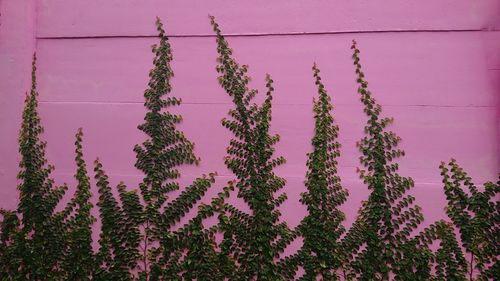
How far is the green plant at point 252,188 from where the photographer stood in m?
2.66

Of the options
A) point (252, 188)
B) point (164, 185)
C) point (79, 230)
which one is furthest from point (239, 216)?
point (79, 230)

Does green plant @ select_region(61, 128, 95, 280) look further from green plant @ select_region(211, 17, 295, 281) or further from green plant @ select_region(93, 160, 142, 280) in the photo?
green plant @ select_region(211, 17, 295, 281)

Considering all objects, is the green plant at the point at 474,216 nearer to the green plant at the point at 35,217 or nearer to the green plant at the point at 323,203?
the green plant at the point at 323,203

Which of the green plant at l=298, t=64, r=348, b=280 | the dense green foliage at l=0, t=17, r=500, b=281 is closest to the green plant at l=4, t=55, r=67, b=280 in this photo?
the dense green foliage at l=0, t=17, r=500, b=281

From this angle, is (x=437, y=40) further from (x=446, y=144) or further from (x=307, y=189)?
(x=307, y=189)

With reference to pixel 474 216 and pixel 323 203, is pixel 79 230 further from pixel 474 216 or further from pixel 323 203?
pixel 474 216

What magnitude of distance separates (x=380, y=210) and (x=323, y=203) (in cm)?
39

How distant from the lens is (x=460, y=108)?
2592 millimetres

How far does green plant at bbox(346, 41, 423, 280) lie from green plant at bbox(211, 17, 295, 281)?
0.53 m

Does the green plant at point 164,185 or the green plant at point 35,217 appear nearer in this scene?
the green plant at point 164,185

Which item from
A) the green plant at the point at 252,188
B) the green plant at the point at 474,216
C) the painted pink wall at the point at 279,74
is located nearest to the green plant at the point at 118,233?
the painted pink wall at the point at 279,74

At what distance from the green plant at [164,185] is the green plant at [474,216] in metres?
1.68

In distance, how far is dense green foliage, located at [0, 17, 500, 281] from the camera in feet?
8.39

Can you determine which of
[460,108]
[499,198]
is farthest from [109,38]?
[499,198]
